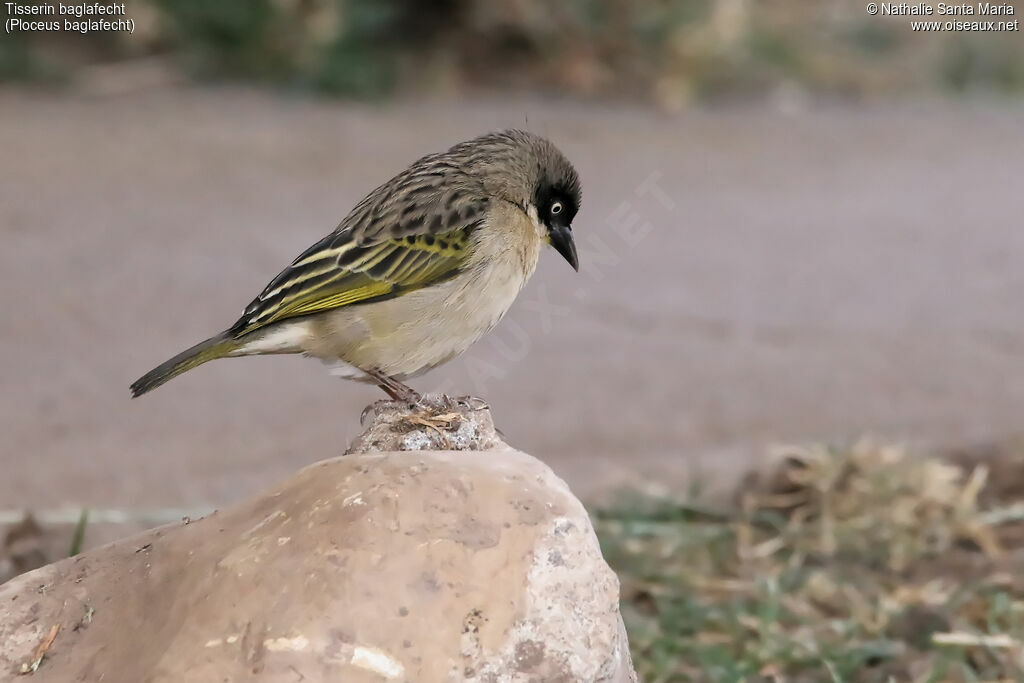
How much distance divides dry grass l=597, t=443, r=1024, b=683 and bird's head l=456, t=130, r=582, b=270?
1515mm

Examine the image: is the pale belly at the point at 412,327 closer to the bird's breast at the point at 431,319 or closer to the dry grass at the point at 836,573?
the bird's breast at the point at 431,319

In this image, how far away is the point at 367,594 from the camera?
2854mm

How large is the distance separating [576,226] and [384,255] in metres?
5.29

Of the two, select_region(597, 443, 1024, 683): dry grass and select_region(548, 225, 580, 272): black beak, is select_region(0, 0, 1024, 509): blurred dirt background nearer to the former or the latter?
select_region(597, 443, 1024, 683): dry grass

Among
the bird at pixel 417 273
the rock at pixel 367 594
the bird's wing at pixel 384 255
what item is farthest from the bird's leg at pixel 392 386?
the rock at pixel 367 594

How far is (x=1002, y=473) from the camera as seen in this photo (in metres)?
6.55

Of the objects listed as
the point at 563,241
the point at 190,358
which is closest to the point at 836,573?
the point at 563,241

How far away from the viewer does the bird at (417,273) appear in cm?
435

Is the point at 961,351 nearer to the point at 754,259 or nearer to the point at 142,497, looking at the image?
the point at 754,259

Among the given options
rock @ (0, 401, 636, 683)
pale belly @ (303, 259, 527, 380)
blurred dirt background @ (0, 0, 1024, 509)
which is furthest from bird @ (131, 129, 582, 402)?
blurred dirt background @ (0, 0, 1024, 509)

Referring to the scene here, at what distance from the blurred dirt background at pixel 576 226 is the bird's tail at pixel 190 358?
2148mm

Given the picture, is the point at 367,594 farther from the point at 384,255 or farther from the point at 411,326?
the point at 384,255

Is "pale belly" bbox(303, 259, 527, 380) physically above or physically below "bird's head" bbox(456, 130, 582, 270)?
below

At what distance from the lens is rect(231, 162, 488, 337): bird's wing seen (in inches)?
173
